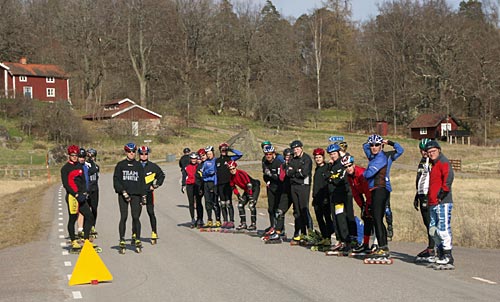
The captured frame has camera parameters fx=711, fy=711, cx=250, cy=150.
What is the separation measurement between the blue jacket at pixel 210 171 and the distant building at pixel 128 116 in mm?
Result: 57668

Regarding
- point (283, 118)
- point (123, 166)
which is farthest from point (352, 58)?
point (123, 166)

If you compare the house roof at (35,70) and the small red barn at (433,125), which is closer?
the small red barn at (433,125)

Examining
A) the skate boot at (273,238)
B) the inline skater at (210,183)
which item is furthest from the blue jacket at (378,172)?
the inline skater at (210,183)

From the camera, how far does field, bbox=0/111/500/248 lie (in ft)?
54.9

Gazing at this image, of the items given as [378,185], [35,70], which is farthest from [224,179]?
[35,70]

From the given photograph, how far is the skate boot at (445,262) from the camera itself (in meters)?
10.9

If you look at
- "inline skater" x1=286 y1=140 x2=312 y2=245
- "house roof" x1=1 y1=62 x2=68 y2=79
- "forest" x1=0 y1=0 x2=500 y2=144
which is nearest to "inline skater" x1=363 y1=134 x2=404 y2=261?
"inline skater" x1=286 y1=140 x2=312 y2=245

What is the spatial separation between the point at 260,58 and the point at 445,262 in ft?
299

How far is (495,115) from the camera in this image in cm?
8475

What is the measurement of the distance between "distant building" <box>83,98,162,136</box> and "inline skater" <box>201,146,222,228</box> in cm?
5767

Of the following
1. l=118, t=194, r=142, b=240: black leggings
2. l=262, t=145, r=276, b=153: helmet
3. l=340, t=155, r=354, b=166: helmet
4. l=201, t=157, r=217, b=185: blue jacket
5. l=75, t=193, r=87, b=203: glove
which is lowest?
l=118, t=194, r=142, b=240: black leggings

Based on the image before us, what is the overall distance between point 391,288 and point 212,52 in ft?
291

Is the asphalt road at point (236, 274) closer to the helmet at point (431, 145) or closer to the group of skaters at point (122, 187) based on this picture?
the group of skaters at point (122, 187)

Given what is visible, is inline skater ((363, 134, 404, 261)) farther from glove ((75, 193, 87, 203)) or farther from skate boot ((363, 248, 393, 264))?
glove ((75, 193, 87, 203))
